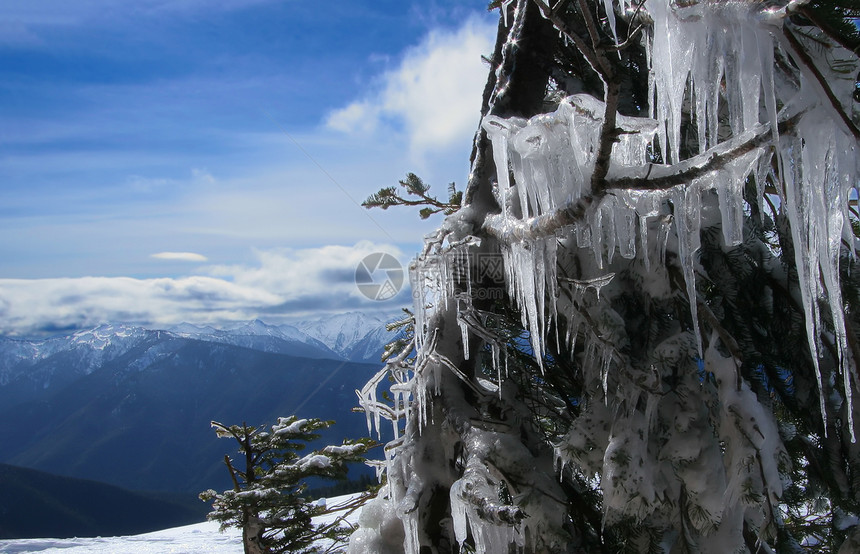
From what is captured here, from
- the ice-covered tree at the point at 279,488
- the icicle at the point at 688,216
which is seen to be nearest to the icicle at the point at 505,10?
the icicle at the point at 688,216

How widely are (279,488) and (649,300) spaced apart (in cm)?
764

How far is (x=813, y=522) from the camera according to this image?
2.94 m

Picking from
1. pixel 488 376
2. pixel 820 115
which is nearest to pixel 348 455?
pixel 488 376

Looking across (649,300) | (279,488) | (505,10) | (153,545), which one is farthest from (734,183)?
(153,545)

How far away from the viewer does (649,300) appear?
2250mm

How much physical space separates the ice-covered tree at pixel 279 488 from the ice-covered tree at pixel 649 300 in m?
5.45

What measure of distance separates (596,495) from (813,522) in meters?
1.28

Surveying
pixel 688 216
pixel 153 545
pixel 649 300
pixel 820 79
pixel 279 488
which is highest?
pixel 820 79

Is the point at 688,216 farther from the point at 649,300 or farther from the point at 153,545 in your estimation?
the point at 153,545

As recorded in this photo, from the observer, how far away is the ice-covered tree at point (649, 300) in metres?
1.03

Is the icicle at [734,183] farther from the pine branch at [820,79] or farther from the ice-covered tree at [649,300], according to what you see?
the pine branch at [820,79]

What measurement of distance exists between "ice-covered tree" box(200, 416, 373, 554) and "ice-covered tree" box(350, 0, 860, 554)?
17.9ft

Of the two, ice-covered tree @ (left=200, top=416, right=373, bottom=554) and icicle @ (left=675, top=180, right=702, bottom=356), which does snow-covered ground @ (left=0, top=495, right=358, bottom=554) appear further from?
icicle @ (left=675, top=180, right=702, bottom=356)

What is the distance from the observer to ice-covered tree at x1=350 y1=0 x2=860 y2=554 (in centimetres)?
103
